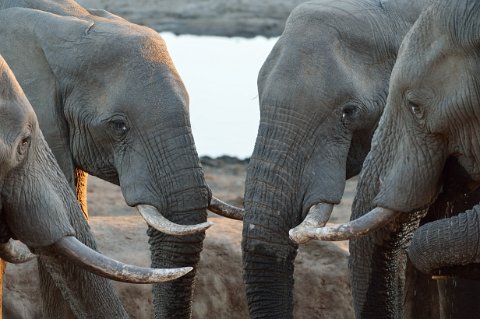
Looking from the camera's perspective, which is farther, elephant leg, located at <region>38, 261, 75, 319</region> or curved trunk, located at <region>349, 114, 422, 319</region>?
elephant leg, located at <region>38, 261, 75, 319</region>

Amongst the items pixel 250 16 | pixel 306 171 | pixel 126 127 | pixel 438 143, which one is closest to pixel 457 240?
pixel 438 143

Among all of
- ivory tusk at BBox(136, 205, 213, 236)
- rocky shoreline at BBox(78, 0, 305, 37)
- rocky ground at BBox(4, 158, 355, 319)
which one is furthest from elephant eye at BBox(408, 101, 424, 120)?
rocky shoreline at BBox(78, 0, 305, 37)

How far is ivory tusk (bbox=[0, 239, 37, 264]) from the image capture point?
17.8 feet

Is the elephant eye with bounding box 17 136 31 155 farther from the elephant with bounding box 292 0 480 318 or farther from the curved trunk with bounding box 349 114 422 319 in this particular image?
the curved trunk with bounding box 349 114 422 319

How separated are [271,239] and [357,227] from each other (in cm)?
70

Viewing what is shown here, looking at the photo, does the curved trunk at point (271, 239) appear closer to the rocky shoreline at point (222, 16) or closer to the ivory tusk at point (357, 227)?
the ivory tusk at point (357, 227)

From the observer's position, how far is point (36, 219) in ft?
17.1

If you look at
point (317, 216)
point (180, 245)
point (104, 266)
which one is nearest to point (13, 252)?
point (104, 266)

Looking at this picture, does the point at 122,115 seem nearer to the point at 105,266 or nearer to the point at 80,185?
the point at 80,185

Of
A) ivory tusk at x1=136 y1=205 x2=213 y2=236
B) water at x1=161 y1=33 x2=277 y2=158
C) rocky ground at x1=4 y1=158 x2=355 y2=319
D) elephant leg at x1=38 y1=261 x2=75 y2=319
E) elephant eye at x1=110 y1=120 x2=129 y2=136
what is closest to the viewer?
ivory tusk at x1=136 y1=205 x2=213 y2=236

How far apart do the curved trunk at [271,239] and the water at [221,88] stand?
628 cm

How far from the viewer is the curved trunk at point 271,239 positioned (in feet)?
20.3

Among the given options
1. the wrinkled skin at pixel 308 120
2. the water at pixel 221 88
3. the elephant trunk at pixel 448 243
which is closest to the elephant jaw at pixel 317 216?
the wrinkled skin at pixel 308 120

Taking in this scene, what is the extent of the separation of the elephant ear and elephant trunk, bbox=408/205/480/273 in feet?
5.31
